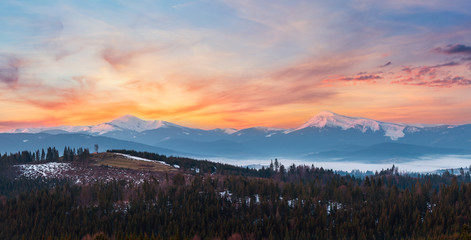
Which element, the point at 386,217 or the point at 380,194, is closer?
the point at 386,217

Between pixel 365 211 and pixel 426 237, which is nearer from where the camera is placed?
pixel 426 237

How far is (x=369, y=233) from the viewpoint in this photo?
127m

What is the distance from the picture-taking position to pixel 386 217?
133 m

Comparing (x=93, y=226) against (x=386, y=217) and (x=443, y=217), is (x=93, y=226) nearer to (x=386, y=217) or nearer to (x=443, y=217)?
(x=386, y=217)

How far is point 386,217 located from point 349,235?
57.4ft

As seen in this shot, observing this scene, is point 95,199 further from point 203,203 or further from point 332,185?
point 332,185

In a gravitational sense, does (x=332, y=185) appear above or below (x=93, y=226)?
above

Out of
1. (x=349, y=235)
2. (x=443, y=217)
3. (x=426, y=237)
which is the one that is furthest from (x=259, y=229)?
(x=443, y=217)

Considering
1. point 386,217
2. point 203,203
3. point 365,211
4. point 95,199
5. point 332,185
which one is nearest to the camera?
point 386,217

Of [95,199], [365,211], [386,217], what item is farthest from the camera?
[95,199]

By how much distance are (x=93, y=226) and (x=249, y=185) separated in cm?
7920

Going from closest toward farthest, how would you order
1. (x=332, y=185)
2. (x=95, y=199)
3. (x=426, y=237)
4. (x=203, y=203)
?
(x=426, y=237) < (x=203, y=203) < (x=95, y=199) < (x=332, y=185)

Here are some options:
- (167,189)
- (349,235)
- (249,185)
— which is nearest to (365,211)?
(349,235)

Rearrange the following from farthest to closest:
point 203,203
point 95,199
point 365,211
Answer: point 95,199, point 203,203, point 365,211
